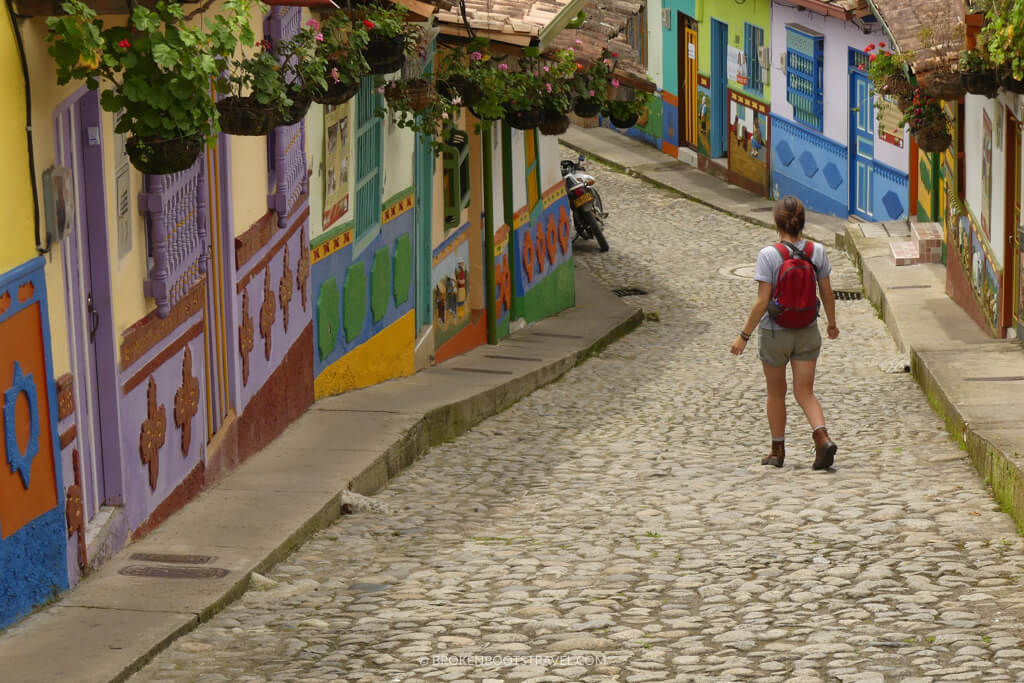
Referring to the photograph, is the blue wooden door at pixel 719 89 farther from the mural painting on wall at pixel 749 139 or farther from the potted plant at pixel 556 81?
the potted plant at pixel 556 81

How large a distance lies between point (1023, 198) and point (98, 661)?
896 cm

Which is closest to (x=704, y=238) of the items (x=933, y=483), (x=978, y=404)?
(x=978, y=404)

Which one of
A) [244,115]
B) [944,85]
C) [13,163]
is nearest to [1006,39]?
[944,85]

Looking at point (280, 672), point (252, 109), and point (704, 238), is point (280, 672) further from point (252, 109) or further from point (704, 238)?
point (704, 238)

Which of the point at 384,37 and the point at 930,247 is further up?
the point at 384,37

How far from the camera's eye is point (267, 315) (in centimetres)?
986

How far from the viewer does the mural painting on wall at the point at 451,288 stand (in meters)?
14.4

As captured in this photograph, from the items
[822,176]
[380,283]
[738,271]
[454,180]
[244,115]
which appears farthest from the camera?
[822,176]

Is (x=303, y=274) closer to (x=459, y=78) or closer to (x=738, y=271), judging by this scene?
(x=459, y=78)

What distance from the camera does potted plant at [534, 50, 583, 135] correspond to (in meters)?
14.6

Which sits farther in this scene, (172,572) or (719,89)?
(719,89)

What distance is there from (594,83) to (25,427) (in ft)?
33.2

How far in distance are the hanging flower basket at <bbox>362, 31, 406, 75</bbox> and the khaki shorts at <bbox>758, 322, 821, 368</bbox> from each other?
278cm

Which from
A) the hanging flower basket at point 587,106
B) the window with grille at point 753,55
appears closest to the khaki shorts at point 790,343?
the hanging flower basket at point 587,106
